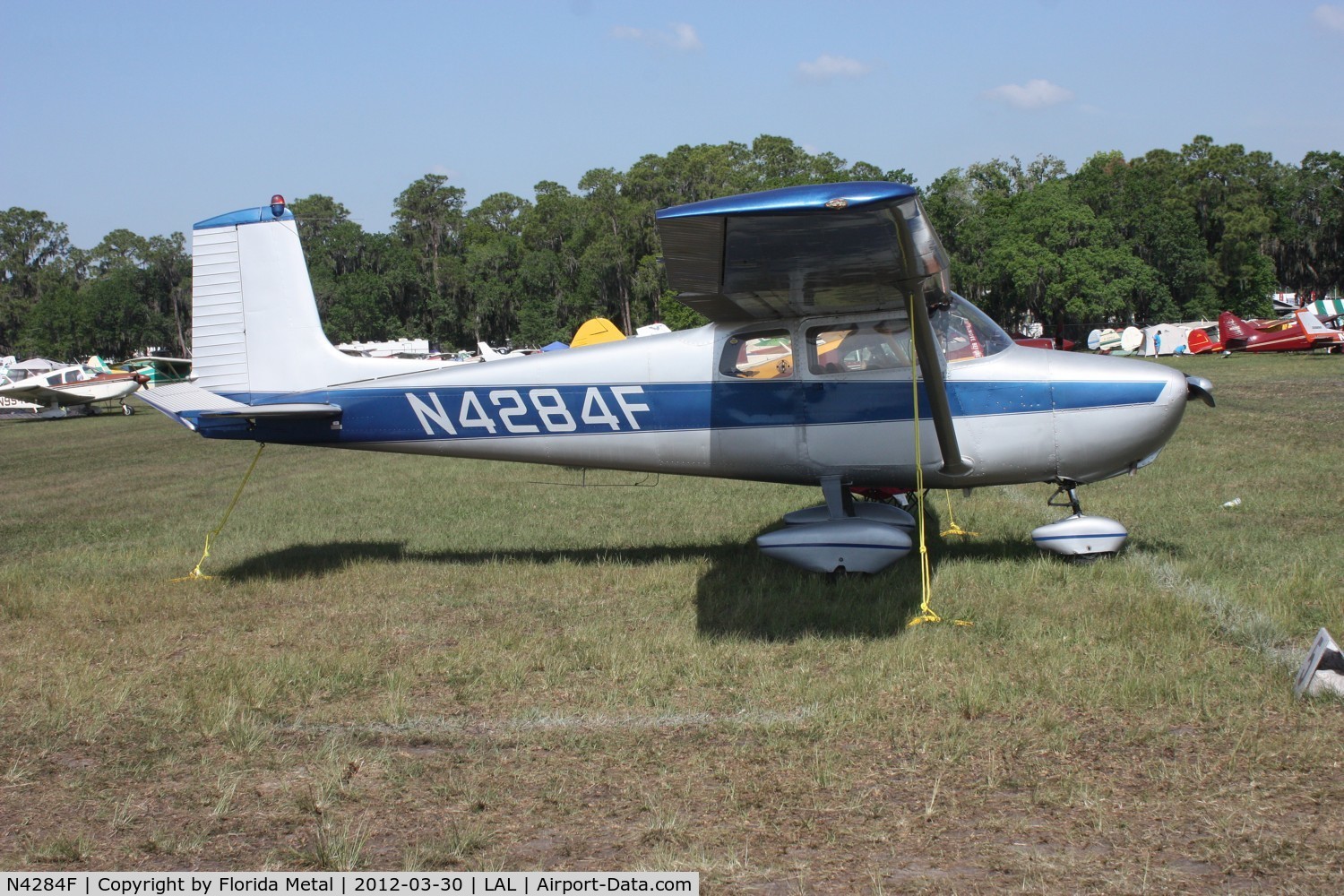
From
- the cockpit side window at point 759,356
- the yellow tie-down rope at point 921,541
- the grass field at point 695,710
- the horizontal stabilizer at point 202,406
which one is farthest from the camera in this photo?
the horizontal stabilizer at point 202,406

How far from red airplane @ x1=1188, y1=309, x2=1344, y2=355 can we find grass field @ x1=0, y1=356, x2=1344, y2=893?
3388cm

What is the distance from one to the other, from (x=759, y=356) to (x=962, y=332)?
4.90 feet

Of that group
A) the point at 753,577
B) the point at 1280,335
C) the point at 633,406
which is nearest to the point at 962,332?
the point at 753,577

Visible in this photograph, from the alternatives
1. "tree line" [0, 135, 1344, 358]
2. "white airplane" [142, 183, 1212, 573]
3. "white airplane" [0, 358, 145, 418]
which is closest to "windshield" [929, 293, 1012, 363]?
"white airplane" [142, 183, 1212, 573]

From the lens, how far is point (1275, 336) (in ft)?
133

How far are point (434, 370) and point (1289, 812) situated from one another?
644 cm

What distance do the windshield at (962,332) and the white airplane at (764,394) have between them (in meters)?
0.01

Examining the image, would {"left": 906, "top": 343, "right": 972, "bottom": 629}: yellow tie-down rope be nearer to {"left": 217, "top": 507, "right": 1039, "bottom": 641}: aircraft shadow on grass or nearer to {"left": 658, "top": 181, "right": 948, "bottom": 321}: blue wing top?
{"left": 217, "top": 507, "right": 1039, "bottom": 641}: aircraft shadow on grass

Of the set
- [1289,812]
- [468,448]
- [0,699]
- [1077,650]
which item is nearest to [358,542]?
[468,448]

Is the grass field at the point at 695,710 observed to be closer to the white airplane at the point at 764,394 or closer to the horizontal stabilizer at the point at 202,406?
the white airplane at the point at 764,394

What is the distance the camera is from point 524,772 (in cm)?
423

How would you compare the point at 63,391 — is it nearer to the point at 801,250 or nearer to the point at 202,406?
the point at 202,406

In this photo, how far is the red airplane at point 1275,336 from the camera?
3788 cm

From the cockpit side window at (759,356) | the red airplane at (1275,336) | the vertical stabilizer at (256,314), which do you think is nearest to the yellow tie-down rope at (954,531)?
the cockpit side window at (759,356)
